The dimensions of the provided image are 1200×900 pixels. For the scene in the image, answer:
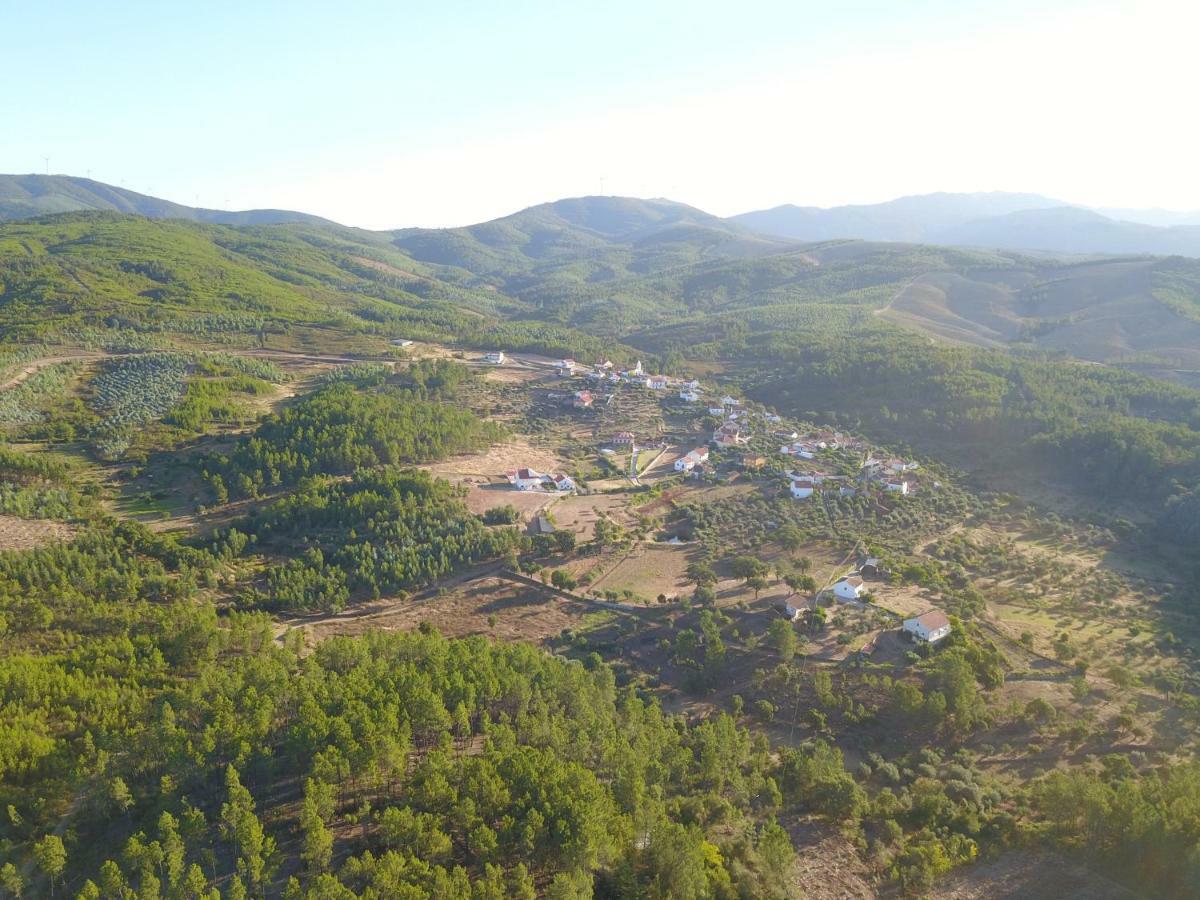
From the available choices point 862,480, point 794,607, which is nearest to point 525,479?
point 794,607

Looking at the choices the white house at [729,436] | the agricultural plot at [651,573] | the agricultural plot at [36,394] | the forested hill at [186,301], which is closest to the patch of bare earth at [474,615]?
the agricultural plot at [651,573]

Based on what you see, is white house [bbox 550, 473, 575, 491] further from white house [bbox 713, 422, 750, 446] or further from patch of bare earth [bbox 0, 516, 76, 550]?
patch of bare earth [bbox 0, 516, 76, 550]

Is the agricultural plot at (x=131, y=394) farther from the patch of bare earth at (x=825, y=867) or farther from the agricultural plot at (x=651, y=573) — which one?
the patch of bare earth at (x=825, y=867)

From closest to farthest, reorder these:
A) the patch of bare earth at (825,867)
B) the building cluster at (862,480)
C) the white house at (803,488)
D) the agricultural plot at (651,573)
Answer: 1. the patch of bare earth at (825,867)
2. the agricultural plot at (651,573)
3. the white house at (803,488)
4. the building cluster at (862,480)

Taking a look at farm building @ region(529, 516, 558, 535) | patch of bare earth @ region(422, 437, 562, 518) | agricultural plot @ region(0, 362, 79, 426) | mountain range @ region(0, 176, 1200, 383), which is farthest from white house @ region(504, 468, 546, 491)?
mountain range @ region(0, 176, 1200, 383)

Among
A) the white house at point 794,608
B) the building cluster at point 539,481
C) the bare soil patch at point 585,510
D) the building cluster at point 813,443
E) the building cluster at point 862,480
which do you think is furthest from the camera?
the building cluster at point 813,443

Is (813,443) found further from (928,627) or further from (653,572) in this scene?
(928,627)

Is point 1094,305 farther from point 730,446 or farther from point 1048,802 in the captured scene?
point 1048,802

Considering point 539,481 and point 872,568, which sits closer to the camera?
point 872,568

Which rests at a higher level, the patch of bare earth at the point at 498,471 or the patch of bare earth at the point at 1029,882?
the patch of bare earth at the point at 498,471
